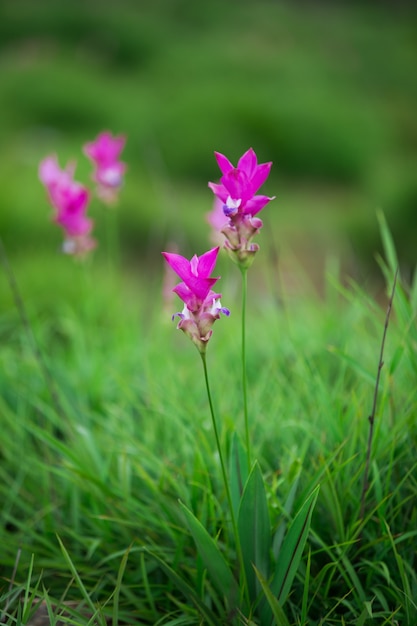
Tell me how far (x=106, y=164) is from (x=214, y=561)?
837 mm

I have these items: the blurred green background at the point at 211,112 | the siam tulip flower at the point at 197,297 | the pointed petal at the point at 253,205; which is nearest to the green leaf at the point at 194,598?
the siam tulip flower at the point at 197,297

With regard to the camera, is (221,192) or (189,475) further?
(189,475)

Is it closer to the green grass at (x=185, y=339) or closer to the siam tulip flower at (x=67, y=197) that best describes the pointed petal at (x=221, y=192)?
the green grass at (x=185, y=339)

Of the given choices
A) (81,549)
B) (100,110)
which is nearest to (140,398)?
(81,549)

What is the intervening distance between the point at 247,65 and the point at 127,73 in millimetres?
1150

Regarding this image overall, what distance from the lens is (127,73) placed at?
20.7 ft

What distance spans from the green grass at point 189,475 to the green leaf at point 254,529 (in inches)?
1.8

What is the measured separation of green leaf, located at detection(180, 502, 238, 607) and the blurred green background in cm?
156

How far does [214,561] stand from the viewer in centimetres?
70

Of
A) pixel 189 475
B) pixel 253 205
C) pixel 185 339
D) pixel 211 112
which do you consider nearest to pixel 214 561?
pixel 189 475

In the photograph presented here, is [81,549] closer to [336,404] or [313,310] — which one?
[336,404]

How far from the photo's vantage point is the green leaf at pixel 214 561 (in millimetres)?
673

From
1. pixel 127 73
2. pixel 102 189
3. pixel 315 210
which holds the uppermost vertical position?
pixel 127 73

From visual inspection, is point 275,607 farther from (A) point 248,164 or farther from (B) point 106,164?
(B) point 106,164
